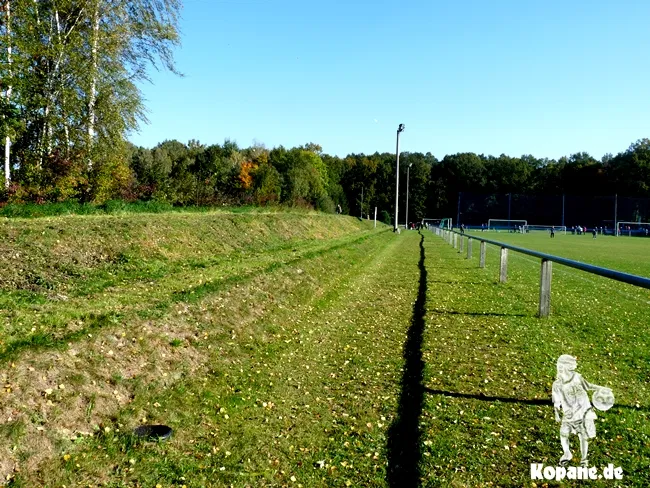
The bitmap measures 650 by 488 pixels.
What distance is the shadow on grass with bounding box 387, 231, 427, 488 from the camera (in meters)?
3.86

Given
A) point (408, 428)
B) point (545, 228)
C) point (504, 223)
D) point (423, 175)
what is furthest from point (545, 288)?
point (423, 175)

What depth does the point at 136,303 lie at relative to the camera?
729 cm

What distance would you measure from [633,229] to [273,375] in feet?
340

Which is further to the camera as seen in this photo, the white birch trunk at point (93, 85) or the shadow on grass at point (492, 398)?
the white birch trunk at point (93, 85)

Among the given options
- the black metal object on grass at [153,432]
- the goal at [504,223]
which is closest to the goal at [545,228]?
the goal at [504,223]

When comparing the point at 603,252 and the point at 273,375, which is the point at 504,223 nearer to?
the point at 603,252

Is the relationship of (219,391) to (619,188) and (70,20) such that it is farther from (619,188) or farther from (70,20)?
(619,188)

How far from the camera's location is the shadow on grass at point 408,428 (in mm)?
3861

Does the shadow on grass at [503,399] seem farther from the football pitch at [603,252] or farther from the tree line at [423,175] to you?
the tree line at [423,175]

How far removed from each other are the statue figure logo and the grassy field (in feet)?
0.33

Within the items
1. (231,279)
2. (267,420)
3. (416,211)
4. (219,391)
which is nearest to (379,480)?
(267,420)

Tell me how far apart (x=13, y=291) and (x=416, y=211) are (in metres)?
113

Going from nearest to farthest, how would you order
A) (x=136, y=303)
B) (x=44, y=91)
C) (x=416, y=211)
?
1. (x=136, y=303)
2. (x=44, y=91)
3. (x=416, y=211)

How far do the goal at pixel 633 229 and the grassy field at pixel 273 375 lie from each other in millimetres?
90244
